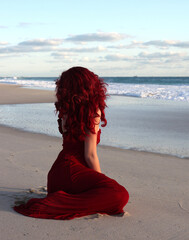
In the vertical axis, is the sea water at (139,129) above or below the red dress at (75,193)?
below

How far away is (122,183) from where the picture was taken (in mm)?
4637

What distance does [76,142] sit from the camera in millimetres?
3473

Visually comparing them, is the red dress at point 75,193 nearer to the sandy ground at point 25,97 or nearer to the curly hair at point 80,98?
the curly hair at point 80,98

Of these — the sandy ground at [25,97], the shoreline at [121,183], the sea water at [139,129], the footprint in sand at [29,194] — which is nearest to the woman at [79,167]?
the shoreline at [121,183]

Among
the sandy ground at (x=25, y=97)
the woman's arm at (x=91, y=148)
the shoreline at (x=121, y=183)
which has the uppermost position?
the woman's arm at (x=91, y=148)

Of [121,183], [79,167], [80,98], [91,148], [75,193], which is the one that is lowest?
[121,183]

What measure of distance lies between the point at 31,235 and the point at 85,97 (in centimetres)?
135

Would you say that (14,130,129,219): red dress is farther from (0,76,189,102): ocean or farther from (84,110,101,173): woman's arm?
(0,76,189,102): ocean

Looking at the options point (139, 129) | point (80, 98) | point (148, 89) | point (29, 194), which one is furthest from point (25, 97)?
point (80, 98)

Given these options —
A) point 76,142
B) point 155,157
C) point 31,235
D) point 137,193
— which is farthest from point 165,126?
point 31,235

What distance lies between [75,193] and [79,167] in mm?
264

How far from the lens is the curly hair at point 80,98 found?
3.28 m

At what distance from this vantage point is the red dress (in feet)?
10.8

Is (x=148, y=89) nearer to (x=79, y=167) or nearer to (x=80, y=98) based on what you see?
(x=79, y=167)
